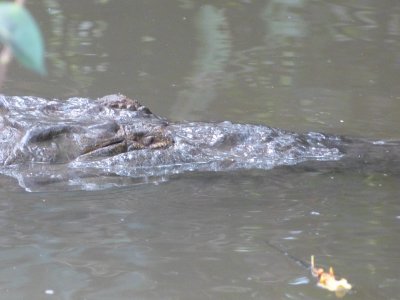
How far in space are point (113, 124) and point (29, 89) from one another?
2.41m

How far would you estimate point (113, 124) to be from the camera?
4.48 meters

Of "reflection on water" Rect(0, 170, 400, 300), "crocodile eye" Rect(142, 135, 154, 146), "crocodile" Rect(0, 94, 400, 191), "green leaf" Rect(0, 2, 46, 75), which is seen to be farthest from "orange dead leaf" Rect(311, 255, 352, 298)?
"green leaf" Rect(0, 2, 46, 75)

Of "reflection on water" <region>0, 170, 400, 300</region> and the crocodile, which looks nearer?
"reflection on water" <region>0, 170, 400, 300</region>

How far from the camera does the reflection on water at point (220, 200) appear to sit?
2.88 metres

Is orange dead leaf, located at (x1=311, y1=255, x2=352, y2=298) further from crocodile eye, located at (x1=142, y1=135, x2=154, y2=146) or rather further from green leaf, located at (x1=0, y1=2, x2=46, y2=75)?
green leaf, located at (x1=0, y1=2, x2=46, y2=75)

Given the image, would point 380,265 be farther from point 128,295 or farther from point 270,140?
point 270,140

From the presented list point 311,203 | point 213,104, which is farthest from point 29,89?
point 311,203

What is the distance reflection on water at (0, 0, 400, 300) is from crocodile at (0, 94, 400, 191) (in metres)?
0.16

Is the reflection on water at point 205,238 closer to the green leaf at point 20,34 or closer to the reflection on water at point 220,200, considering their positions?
the reflection on water at point 220,200

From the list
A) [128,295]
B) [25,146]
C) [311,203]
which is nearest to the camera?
[128,295]

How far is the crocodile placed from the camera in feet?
14.1

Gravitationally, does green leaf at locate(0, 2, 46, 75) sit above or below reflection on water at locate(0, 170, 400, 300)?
above

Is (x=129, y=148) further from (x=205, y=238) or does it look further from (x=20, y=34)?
(x=20, y=34)

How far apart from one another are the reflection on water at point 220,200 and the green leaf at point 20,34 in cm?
206
